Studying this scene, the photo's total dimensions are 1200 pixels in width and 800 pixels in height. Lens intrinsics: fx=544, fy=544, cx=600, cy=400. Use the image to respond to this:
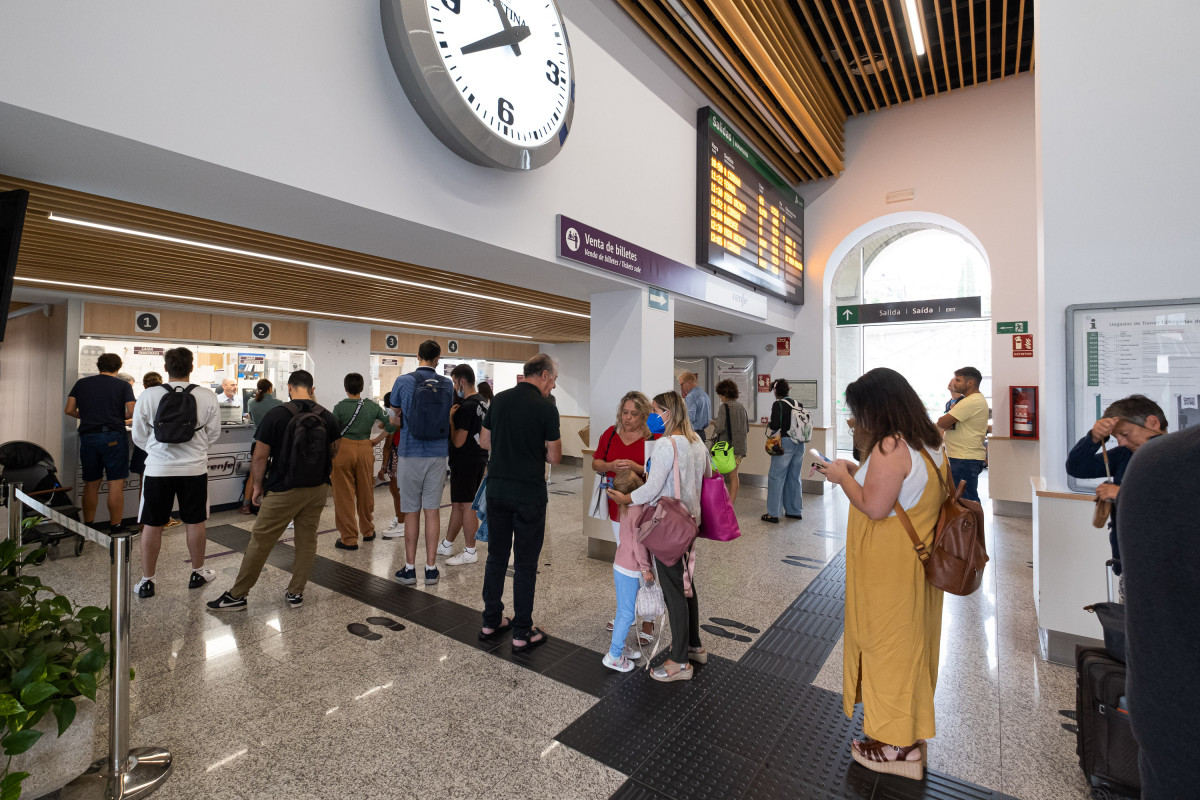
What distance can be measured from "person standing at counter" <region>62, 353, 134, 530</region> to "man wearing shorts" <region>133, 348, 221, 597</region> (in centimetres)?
209

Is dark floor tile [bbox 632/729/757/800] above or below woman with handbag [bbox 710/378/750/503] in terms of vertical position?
below

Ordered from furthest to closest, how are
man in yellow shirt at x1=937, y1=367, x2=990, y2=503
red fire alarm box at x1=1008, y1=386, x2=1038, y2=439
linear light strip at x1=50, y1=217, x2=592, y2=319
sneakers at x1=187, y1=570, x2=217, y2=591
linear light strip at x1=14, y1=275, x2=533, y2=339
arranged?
red fire alarm box at x1=1008, y1=386, x2=1038, y2=439
linear light strip at x1=14, y1=275, x2=533, y2=339
man in yellow shirt at x1=937, y1=367, x2=990, y2=503
sneakers at x1=187, y1=570, x2=217, y2=591
linear light strip at x1=50, y1=217, x2=592, y2=319

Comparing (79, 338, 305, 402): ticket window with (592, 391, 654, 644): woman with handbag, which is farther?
(79, 338, 305, 402): ticket window

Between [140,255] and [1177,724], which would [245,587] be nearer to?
[140,255]

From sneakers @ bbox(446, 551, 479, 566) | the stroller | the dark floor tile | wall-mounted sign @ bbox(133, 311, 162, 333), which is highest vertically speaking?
wall-mounted sign @ bbox(133, 311, 162, 333)

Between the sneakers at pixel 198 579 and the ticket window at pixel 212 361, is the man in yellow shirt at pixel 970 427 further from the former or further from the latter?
the ticket window at pixel 212 361

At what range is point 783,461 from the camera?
244 inches

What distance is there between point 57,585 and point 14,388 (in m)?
5.24

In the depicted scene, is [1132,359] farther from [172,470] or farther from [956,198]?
[172,470]

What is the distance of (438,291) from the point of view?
5.95 m

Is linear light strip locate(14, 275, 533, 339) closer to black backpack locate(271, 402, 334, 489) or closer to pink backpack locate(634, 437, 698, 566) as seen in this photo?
black backpack locate(271, 402, 334, 489)

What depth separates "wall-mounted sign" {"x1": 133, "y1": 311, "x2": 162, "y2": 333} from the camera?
A: 23.4 feet

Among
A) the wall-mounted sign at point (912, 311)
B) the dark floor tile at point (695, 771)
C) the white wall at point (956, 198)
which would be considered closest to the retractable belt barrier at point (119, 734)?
the dark floor tile at point (695, 771)

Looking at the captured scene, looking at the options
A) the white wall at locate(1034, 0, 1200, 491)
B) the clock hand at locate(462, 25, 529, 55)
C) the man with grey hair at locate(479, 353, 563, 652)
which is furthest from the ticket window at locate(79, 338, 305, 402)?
the white wall at locate(1034, 0, 1200, 491)
